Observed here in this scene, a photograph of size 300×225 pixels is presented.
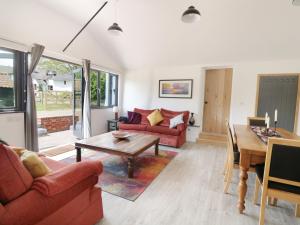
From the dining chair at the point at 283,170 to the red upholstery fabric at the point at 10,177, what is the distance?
6.38 feet

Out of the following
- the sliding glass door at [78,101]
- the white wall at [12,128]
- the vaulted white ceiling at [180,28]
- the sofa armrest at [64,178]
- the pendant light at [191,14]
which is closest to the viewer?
the sofa armrest at [64,178]

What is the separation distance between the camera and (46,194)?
1.18 metres

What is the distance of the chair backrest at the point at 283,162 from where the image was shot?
150 centimetres

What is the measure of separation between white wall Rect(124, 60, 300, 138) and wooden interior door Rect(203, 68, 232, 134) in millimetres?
319

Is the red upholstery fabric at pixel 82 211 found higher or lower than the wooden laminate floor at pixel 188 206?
higher

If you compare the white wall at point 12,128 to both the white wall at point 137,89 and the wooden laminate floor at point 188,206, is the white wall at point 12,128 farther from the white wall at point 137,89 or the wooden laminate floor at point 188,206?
the white wall at point 137,89

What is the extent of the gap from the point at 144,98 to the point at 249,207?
4398 millimetres

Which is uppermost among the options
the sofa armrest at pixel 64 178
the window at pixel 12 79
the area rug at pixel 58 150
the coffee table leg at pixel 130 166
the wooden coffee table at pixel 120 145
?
the window at pixel 12 79

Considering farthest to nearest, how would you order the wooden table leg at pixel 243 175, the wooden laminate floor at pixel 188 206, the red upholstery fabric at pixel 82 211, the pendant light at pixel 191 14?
the pendant light at pixel 191 14 → the wooden table leg at pixel 243 175 → the wooden laminate floor at pixel 188 206 → the red upholstery fabric at pixel 82 211

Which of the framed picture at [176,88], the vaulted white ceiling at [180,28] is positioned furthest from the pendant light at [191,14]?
the framed picture at [176,88]

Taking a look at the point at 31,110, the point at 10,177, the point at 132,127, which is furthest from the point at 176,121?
the point at 10,177

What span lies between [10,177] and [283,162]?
2.10 metres

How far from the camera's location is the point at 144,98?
19.4 ft

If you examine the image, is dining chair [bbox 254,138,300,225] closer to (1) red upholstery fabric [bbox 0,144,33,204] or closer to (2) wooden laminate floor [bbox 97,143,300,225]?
(2) wooden laminate floor [bbox 97,143,300,225]
